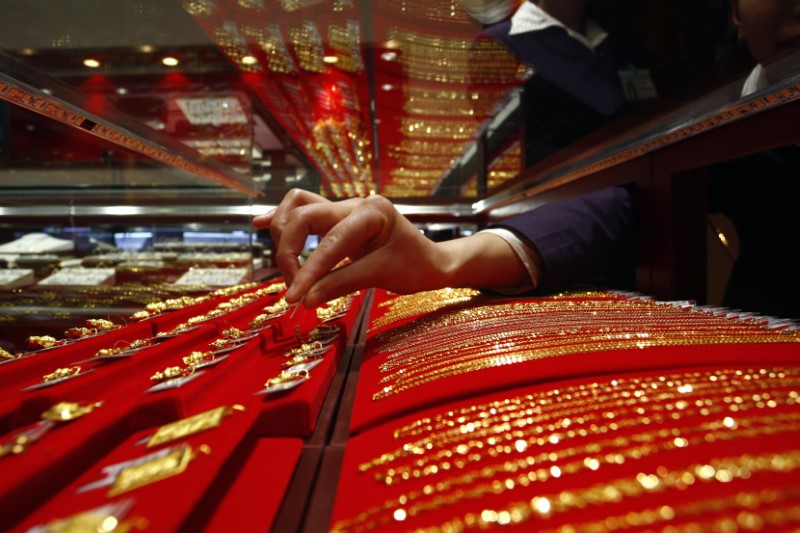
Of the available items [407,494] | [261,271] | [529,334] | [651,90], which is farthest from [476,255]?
[261,271]

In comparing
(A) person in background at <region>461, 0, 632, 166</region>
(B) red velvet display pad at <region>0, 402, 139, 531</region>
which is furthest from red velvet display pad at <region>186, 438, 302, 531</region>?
(A) person in background at <region>461, 0, 632, 166</region>

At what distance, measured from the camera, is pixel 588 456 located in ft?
1.10

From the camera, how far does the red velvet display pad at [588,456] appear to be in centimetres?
27

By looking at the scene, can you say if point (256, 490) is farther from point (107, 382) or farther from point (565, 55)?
point (565, 55)

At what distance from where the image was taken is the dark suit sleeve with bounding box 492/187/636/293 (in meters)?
1.09

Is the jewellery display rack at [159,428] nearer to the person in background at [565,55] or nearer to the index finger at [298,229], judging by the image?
the index finger at [298,229]

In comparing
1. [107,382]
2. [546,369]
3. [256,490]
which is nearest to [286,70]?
[107,382]

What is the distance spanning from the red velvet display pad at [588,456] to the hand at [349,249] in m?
0.31

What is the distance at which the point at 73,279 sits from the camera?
5.14 ft

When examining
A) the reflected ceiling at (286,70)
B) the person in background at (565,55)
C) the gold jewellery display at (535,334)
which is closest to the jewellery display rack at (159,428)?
the gold jewellery display at (535,334)

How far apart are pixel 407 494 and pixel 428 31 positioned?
5.41 feet

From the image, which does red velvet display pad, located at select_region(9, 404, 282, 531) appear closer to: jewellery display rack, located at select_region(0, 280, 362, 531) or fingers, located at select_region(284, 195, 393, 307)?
jewellery display rack, located at select_region(0, 280, 362, 531)

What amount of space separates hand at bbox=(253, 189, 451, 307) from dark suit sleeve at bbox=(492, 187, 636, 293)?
0.93 feet

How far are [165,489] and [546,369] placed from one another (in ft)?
1.25
